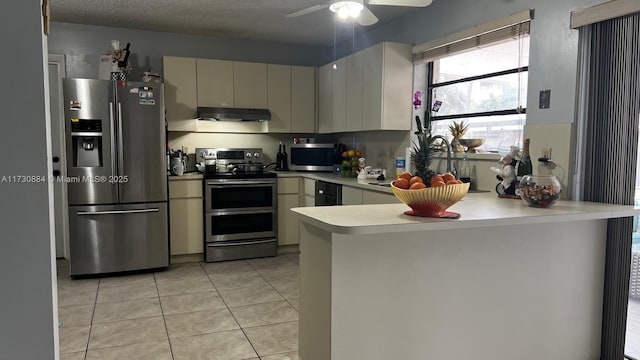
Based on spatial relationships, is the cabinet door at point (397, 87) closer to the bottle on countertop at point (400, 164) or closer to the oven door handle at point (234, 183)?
the bottle on countertop at point (400, 164)

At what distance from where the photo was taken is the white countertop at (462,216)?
1.76 m

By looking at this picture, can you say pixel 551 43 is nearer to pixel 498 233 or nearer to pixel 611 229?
pixel 611 229

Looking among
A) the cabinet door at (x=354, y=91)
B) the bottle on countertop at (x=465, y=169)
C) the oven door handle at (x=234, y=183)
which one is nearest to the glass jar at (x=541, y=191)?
the bottle on countertop at (x=465, y=169)

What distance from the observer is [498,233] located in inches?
86.3

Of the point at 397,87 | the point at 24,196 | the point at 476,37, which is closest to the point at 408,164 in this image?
the point at 397,87

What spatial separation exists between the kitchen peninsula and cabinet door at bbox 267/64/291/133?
3.18 meters

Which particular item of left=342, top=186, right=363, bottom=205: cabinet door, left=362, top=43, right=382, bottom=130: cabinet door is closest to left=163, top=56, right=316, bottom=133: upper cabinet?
left=362, top=43, right=382, bottom=130: cabinet door

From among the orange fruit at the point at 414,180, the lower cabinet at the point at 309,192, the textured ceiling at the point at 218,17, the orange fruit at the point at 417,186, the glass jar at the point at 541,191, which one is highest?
the textured ceiling at the point at 218,17

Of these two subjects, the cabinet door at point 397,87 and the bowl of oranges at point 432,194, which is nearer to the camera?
the bowl of oranges at point 432,194

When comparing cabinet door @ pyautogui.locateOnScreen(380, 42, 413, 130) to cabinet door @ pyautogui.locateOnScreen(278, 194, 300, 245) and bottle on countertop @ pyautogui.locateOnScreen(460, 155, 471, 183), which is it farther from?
cabinet door @ pyautogui.locateOnScreen(278, 194, 300, 245)

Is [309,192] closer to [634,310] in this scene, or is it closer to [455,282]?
[455,282]

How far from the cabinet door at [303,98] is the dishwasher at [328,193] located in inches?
38.1

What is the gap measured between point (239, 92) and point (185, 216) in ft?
4.83

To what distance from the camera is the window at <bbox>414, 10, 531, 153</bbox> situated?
309cm
